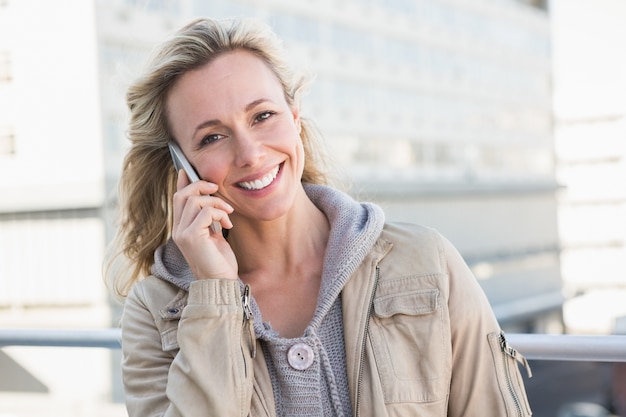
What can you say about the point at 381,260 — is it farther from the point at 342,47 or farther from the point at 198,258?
the point at 342,47

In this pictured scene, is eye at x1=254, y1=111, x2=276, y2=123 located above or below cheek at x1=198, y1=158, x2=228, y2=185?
above

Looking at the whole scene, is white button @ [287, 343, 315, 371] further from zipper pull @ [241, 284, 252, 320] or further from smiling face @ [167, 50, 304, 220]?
smiling face @ [167, 50, 304, 220]

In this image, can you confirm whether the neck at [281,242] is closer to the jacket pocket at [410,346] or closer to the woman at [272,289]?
the woman at [272,289]

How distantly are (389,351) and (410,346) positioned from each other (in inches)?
2.1

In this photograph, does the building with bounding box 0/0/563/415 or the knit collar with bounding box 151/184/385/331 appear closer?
the knit collar with bounding box 151/184/385/331

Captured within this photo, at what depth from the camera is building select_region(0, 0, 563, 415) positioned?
109 feet

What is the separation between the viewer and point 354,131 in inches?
1790

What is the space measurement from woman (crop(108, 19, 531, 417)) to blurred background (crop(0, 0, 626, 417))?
0.29 meters

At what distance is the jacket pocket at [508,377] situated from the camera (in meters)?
1.93

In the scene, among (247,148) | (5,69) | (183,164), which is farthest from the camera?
(5,69)

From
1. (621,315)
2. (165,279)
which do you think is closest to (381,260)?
(165,279)

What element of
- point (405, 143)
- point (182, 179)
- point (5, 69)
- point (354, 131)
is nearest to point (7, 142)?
point (5, 69)

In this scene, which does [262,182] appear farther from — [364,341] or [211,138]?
[364,341]

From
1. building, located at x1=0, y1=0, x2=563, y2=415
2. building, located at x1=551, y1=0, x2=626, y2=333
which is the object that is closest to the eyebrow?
building, located at x1=0, y1=0, x2=563, y2=415
